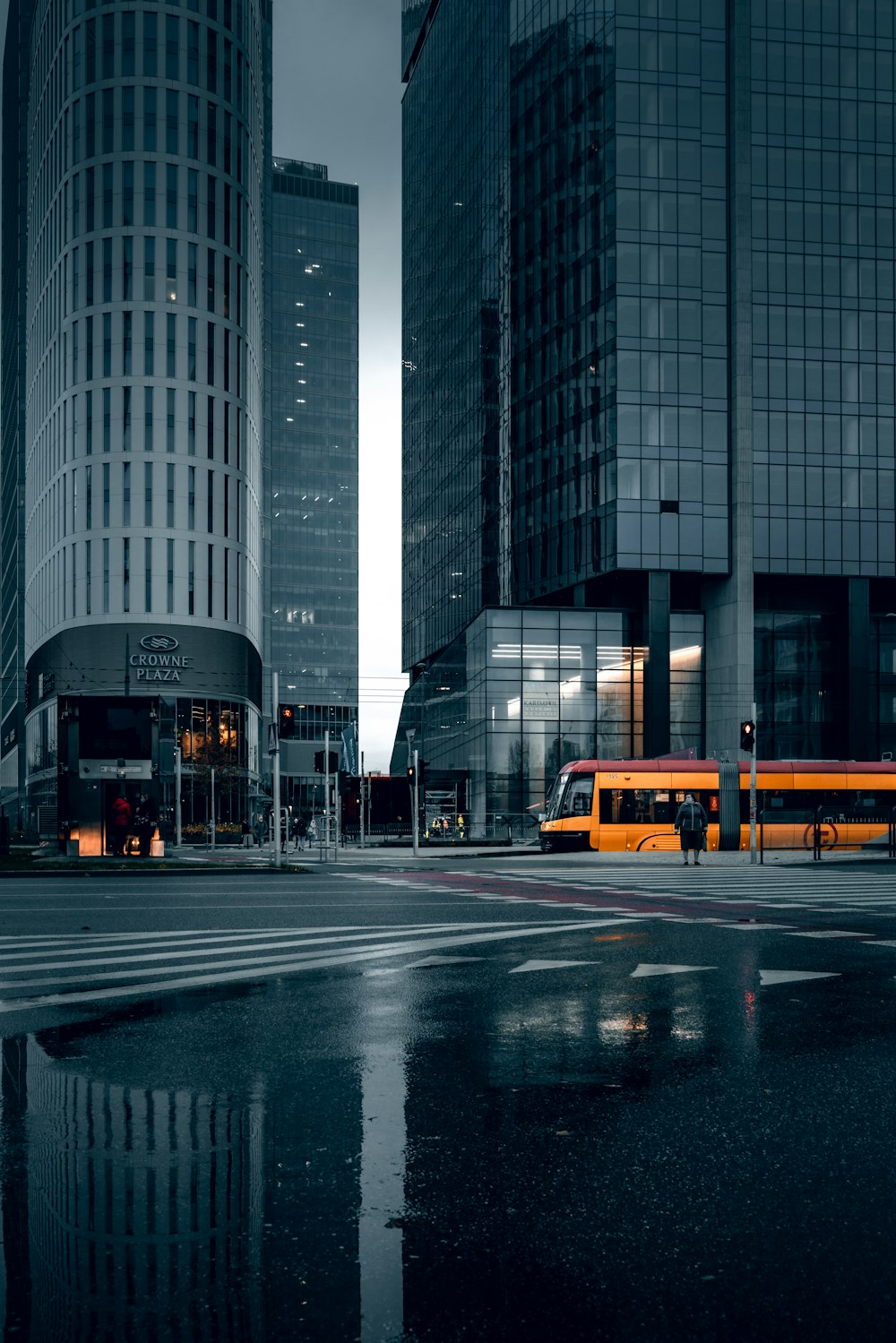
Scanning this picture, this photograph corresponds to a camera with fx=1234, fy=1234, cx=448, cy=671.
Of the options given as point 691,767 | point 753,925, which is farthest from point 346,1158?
point 691,767

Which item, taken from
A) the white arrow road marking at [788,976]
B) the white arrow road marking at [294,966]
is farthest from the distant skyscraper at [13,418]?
the white arrow road marking at [788,976]

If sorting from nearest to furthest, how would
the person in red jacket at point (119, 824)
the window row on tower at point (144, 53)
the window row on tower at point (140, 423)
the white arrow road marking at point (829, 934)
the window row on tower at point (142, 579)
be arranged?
1. the white arrow road marking at point (829, 934)
2. the person in red jacket at point (119, 824)
3. the window row on tower at point (142, 579)
4. the window row on tower at point (140, 423)
5. the window row on tower at point (144, 53)

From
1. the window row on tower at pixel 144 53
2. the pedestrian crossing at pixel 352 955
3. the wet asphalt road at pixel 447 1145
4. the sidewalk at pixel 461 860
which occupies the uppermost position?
the window row on tower at pixel 144 53

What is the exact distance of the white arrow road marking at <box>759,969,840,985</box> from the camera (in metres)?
9.95

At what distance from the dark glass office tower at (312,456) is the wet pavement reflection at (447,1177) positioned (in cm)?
17577

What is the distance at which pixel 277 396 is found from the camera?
18362cm

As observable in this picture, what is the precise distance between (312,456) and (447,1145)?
18586 centimetres

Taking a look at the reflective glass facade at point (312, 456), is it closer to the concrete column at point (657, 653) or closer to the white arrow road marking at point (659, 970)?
the concrete column at point (657, 653)

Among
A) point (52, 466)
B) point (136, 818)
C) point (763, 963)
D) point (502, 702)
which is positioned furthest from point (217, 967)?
point (52, 466)

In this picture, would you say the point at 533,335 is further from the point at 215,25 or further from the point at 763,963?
the point at 763,963

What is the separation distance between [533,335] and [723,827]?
42581 millimetres

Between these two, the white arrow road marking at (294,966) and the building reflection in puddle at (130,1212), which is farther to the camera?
the white arrow road marking at (294,966)

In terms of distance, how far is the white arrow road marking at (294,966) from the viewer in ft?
29.4

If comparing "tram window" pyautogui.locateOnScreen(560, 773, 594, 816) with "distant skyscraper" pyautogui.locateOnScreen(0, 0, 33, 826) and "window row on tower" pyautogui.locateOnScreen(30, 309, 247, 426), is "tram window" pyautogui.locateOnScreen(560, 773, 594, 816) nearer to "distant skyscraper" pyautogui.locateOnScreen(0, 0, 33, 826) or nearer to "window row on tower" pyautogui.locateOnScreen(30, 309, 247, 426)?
"window row on tower" pyautogui.locateOnScreen(30, 309, 247, 426)
